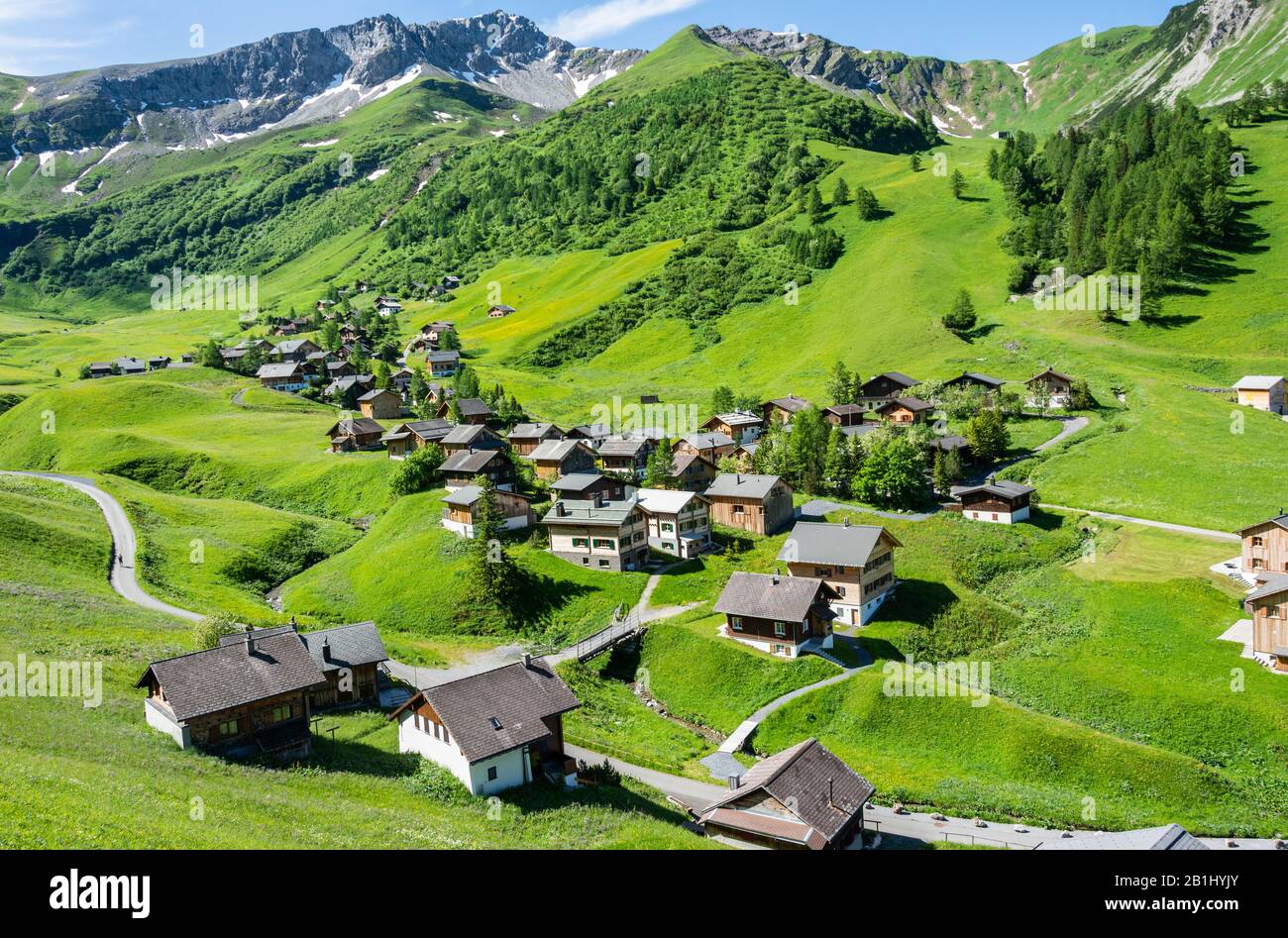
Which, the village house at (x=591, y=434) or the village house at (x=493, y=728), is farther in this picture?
the village house at (x=591, y=434)

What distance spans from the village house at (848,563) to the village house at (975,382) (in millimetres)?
53310

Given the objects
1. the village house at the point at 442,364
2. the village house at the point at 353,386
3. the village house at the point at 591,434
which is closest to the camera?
the village house at the point at 591,434

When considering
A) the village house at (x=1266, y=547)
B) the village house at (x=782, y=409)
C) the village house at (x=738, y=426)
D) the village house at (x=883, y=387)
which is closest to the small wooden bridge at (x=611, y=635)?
the village house at (x=738, y=426)

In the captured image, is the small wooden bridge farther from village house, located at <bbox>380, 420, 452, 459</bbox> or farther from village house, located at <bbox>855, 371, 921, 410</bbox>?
village house, located at <bbox>855, 371, 921, 410</bbox>

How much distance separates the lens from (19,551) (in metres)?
76.0

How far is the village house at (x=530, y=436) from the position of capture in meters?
111

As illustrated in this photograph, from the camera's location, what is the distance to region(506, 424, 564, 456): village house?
11119 centimetres

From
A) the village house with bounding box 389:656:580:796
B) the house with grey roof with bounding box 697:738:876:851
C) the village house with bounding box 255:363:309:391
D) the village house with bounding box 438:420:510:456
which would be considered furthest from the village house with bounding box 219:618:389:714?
the village house with bounding box 255:363:309:391

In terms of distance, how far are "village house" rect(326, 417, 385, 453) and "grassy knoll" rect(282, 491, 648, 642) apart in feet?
110

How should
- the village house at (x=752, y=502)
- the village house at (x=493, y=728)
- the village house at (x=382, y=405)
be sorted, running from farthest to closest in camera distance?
the village house at (x=382, y=405) → the village house at (x=752, y=502) → the village house at (x=493, y=728)

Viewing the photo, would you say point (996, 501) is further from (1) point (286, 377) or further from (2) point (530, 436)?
(1) point (286, 377)

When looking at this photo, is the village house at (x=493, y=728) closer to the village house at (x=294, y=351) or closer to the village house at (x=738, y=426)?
the village house at (x=738, y=426)

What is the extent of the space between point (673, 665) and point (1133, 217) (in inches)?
5377

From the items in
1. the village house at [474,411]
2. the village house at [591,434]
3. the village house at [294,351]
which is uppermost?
the village house at [294,351]
